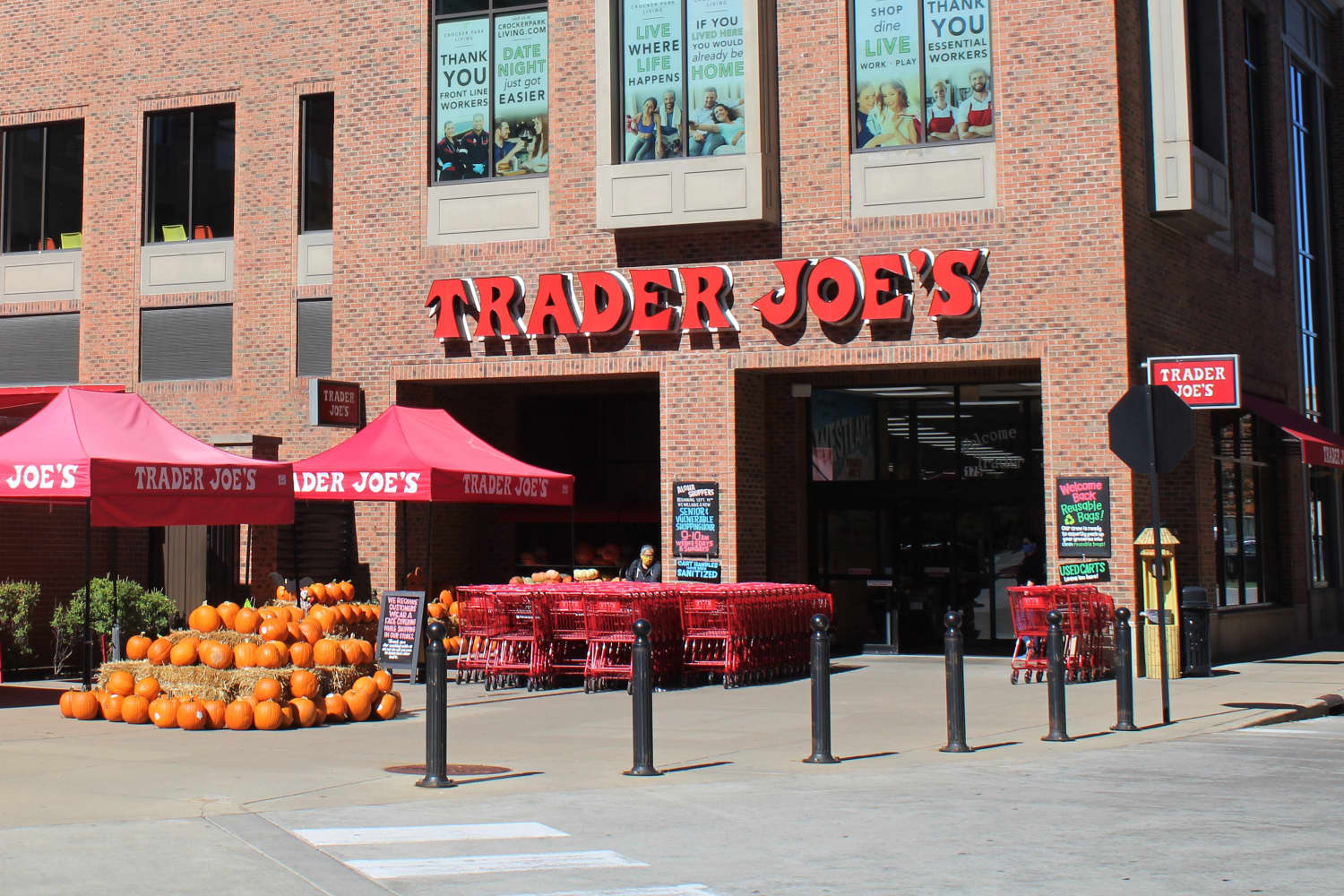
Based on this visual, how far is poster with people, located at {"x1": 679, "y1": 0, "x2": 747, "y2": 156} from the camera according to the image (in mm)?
21969

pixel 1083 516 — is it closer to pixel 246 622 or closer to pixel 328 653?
pixel 328 653

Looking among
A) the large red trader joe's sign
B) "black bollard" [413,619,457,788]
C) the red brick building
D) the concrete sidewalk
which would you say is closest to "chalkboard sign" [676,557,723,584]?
the red brick building

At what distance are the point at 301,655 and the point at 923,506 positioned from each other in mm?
11880

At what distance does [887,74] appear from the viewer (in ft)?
71.3

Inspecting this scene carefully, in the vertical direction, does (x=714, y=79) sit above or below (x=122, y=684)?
above

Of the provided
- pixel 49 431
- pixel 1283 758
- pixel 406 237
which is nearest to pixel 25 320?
pixel 406 237

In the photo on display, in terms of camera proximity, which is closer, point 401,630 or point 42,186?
point 401,630

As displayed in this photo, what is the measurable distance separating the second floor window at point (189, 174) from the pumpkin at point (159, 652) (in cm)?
1302

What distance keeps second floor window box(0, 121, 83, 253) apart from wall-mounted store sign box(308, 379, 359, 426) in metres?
6.68

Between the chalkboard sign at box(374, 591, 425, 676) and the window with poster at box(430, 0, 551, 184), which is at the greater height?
the window with poster at box(430, 0, 551, 184)

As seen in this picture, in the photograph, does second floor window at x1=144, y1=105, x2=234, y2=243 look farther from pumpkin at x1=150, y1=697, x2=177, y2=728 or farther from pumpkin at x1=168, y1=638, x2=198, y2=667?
pumpkin at x1=150, y1=697, x2=177, y2=728

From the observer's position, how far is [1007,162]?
68.9 feet

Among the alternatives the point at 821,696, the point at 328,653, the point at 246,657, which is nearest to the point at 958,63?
the point at 328,653

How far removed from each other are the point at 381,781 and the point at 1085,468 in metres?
12.3
